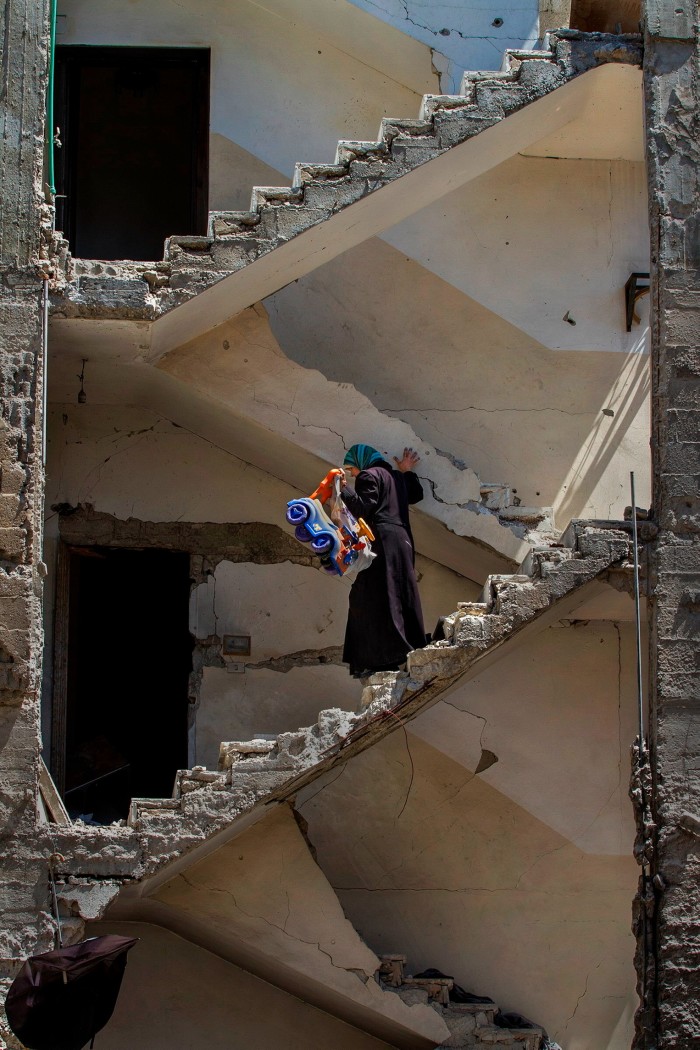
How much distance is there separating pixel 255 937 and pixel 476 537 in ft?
10.4

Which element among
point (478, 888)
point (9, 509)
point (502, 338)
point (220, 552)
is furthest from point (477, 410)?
point (9, 509)

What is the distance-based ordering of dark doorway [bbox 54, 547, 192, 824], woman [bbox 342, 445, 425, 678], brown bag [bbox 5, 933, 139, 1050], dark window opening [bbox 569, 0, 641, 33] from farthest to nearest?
dark doorway [bbox 54, 547, 192, 824] < dark window opening [bbox 569, 0, 641, 33] < woman [bbox 342, 445, 425, 678] < brown bag [bbox 5, 933, 139, 1050]

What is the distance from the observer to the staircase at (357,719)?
11.9 metres

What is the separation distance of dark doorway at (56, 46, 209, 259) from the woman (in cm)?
358

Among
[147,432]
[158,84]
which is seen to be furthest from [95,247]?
[147,432]

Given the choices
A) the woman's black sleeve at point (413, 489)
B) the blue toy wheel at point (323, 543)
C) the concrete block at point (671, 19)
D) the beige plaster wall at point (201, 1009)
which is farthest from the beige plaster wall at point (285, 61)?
the beige plaster wall at point (201, 1009)

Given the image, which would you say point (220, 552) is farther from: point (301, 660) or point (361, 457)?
point (361, 457)

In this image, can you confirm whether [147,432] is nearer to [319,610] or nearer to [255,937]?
[319,610]

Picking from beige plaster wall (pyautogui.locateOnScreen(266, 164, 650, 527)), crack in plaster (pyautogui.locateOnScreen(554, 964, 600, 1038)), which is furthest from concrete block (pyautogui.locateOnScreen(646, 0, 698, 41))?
crack in plaster (pyautogui.locateOnScreen(554, 964, 600, 1038))

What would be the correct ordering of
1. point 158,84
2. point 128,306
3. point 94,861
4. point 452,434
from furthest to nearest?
point 158,84
point 452,434
point 128,306
point 94,861

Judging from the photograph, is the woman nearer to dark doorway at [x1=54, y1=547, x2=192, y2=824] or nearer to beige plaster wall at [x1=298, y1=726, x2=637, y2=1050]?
beige plaster wall at [x1=298, y1=726, x2=637, y2=1050]

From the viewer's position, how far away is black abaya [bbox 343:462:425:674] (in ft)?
41.3

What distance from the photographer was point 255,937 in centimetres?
1281

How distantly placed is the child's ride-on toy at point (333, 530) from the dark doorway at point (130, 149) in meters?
3.80
